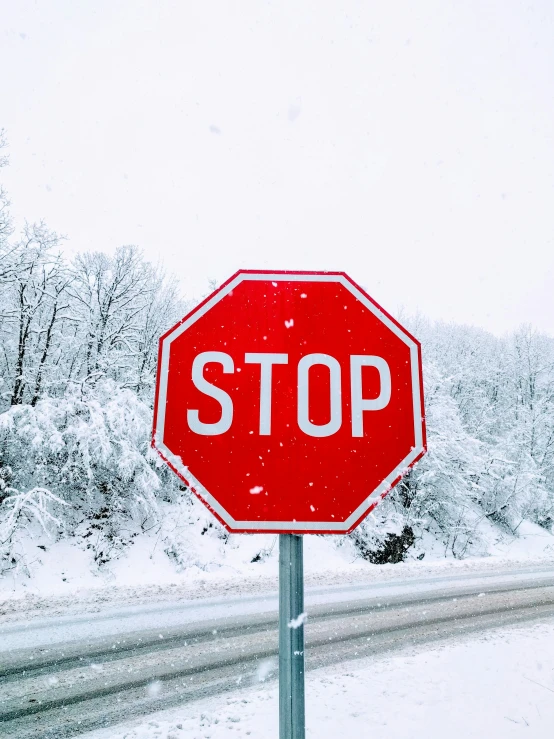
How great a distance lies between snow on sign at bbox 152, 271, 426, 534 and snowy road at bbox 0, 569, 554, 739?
359 cm

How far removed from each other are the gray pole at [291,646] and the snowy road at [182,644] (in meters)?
3.31

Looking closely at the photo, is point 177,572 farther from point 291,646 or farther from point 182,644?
point 291,646

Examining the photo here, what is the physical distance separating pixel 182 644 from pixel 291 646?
4.79 m

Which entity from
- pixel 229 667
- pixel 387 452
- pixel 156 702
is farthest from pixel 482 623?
pixel 387 452

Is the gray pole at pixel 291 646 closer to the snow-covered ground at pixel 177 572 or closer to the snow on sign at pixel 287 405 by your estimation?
the snow on sign at pixel 287 405

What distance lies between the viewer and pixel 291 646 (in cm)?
128

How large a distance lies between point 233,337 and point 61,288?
12322 millimetres

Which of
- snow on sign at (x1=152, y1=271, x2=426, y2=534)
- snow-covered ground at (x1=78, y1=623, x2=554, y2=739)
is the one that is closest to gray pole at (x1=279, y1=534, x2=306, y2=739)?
snow on sign at (x1=152, y1=271, x2=426, y2=534)

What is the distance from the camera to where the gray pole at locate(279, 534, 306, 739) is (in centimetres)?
125

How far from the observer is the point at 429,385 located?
17344 millimetres

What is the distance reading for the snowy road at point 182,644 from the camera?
3857mm

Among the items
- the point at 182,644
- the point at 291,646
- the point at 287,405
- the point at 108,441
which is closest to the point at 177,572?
the point at 108,441

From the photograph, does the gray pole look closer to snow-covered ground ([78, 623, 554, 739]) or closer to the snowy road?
snow-covered ground ([78, 623, 554, 739])

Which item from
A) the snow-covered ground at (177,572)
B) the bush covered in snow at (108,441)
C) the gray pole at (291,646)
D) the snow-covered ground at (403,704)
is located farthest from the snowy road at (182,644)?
the bush covered in snow at (108,441)
